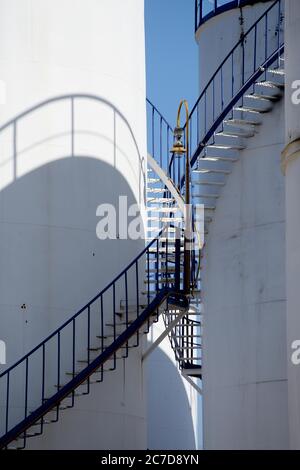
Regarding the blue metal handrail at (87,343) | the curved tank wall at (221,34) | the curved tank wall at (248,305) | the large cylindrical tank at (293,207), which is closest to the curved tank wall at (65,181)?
the blue metal handrail at (87,343)

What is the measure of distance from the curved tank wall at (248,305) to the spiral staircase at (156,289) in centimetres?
47

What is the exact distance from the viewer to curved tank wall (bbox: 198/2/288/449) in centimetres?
3584

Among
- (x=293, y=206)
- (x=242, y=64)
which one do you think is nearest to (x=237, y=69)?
(x=242, y=64)

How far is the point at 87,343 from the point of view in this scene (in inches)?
1448

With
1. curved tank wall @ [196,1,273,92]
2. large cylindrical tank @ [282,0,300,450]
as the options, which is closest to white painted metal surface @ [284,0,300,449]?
large cylindrical tank @ [282,0,300,450]

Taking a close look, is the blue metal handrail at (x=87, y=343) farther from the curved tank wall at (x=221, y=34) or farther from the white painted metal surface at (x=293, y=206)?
the white painted metal surface at (x=293, y=206)

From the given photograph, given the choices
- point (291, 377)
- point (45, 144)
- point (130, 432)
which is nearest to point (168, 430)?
point (130, 432)

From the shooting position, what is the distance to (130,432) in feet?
123

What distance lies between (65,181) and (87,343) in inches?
135

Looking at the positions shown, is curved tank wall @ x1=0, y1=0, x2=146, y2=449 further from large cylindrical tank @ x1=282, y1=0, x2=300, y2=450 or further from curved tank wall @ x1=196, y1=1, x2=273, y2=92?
large cylindrical tank @ x1=282, y1=0, x2=300, y2=450

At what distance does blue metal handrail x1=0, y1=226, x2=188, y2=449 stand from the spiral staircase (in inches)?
0.8

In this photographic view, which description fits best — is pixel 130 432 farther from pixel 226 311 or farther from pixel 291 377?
pixel 291 377

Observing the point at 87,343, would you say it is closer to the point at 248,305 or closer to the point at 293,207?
the point at 248,305

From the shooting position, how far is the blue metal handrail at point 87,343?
35.2m
